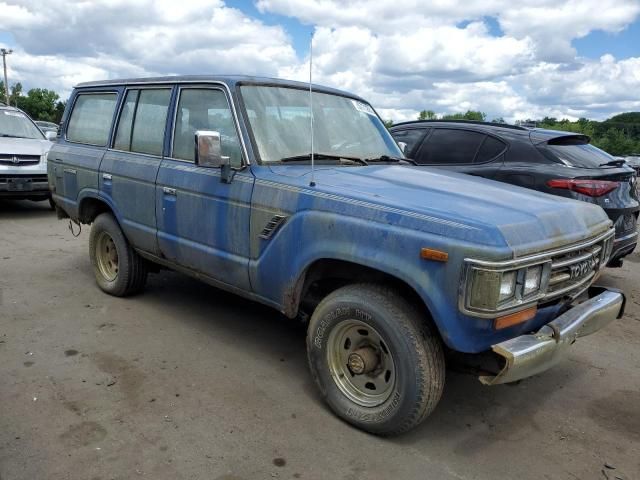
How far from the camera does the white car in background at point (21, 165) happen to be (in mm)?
9078

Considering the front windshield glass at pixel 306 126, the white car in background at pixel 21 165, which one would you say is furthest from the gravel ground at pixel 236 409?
the white car in background at pixel 21 165

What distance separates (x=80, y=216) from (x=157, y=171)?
1534 mm

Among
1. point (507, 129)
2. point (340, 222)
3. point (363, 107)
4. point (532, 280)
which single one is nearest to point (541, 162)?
point (507, 129)

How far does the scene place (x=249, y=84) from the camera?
405cm

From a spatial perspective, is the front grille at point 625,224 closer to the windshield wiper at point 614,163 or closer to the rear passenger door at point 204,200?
the windshield wiper at point 614,163

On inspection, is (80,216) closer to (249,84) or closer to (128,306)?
(128,306)

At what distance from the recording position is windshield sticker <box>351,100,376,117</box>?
471 cm

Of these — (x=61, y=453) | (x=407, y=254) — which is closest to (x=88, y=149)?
(x=61, y=453)

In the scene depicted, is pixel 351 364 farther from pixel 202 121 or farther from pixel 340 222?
pixel 202 121

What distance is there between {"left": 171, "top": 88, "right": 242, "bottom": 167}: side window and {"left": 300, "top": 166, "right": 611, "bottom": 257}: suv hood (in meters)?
0.71

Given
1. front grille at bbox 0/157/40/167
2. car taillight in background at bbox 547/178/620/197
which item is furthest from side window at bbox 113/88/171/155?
front grille at bbox 0/157/40/167

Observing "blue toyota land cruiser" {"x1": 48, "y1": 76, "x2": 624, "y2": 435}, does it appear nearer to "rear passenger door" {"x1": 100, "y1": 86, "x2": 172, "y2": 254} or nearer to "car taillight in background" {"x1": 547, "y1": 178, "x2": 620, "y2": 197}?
"rear passenger door" {"x1": 100, "y1": 86, "x2": 172, "y2": 254}

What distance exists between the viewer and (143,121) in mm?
4766

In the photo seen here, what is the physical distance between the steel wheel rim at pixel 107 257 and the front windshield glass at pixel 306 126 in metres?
2.30
